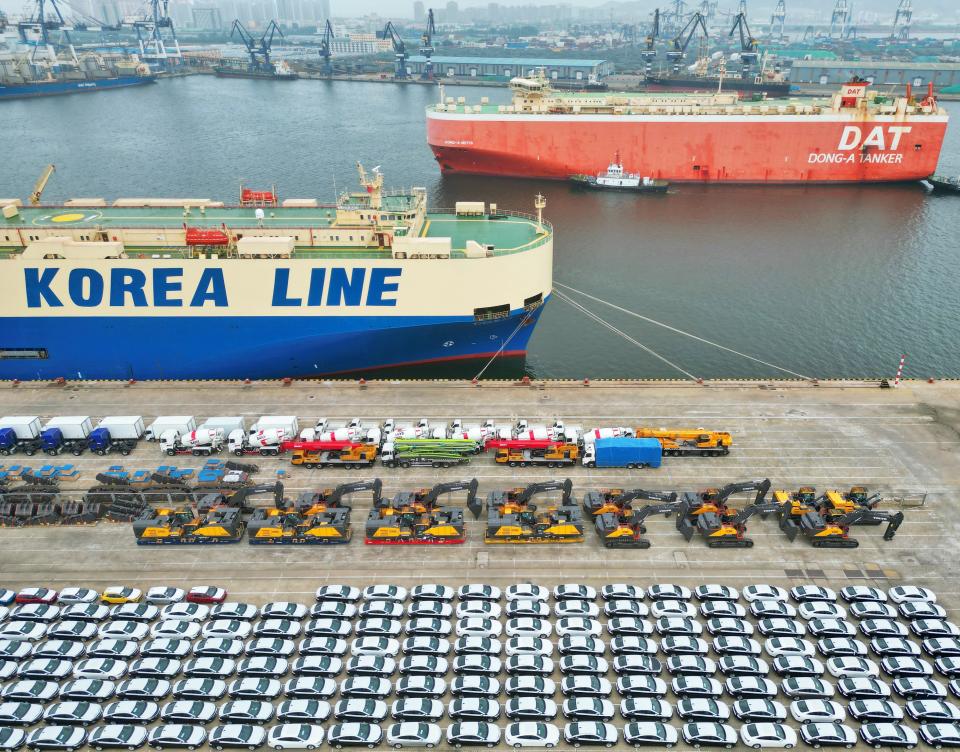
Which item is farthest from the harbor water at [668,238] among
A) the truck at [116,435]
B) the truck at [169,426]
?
the truck at [116,435]

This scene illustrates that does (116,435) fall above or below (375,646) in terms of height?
above

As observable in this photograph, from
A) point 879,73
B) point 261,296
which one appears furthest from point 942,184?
point 879,73

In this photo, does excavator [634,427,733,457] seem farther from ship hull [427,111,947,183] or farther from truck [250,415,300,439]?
ship hull [427,111,947,183]

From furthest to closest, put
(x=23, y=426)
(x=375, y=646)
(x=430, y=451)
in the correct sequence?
(x=23, y=426) → (x=430, y=451) → (x=375, y=646)

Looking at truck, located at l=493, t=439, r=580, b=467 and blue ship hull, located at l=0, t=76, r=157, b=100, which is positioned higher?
blue ship hull, located at l=0, t=76, r=157, b=100

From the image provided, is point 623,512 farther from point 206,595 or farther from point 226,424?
point 226,424

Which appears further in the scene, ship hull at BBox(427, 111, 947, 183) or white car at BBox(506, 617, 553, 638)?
ship hull at BBox(427, 111, 947, 183)

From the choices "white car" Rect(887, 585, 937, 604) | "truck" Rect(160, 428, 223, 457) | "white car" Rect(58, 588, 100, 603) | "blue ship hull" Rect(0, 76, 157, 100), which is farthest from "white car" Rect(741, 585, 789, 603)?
"blue ship hull" Rect(0, 76, 157, 100)
